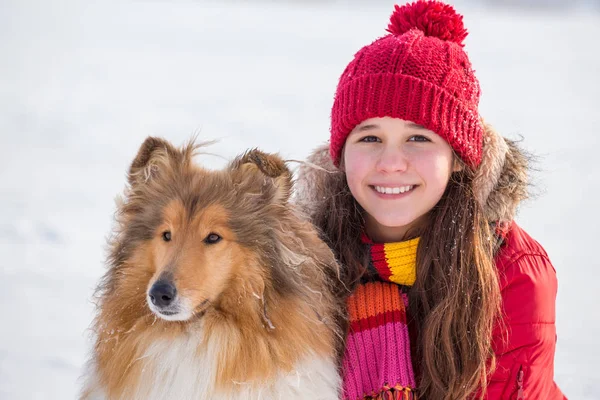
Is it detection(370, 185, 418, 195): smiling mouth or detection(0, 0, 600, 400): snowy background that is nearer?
detection(370, 185, 418, 195): smiling mouth

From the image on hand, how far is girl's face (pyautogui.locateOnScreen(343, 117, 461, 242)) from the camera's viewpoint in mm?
2945

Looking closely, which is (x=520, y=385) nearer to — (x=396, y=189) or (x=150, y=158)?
(x=396, y=189)

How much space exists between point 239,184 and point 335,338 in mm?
770

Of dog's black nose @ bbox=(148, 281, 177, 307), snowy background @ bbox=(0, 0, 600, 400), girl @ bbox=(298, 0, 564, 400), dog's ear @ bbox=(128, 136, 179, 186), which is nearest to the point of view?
dog's black nose @ bbox=(148, 281, 177, 307)

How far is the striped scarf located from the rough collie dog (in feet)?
0.49

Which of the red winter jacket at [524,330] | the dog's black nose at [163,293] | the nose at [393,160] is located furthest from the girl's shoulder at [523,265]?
the dog's black nose at [163,293]

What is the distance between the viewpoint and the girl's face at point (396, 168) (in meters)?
2.95

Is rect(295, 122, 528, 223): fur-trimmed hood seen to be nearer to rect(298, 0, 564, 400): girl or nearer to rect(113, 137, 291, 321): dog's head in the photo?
rect(298, 0, 564, 400): girl

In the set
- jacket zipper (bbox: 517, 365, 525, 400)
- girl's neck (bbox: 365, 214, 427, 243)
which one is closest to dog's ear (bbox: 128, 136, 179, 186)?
girl's neck (bbox: 365, 214, 427, 243)

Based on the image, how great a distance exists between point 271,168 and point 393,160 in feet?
1.89

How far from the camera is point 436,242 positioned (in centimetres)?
304

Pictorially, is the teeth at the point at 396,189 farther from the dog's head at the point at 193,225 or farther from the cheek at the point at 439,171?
the dog's head at the point at 193,225

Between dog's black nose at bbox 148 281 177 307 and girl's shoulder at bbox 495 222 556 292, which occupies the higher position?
girl's shoulder at bbox 495 222 556 292

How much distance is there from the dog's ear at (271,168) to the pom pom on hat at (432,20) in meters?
0.91
